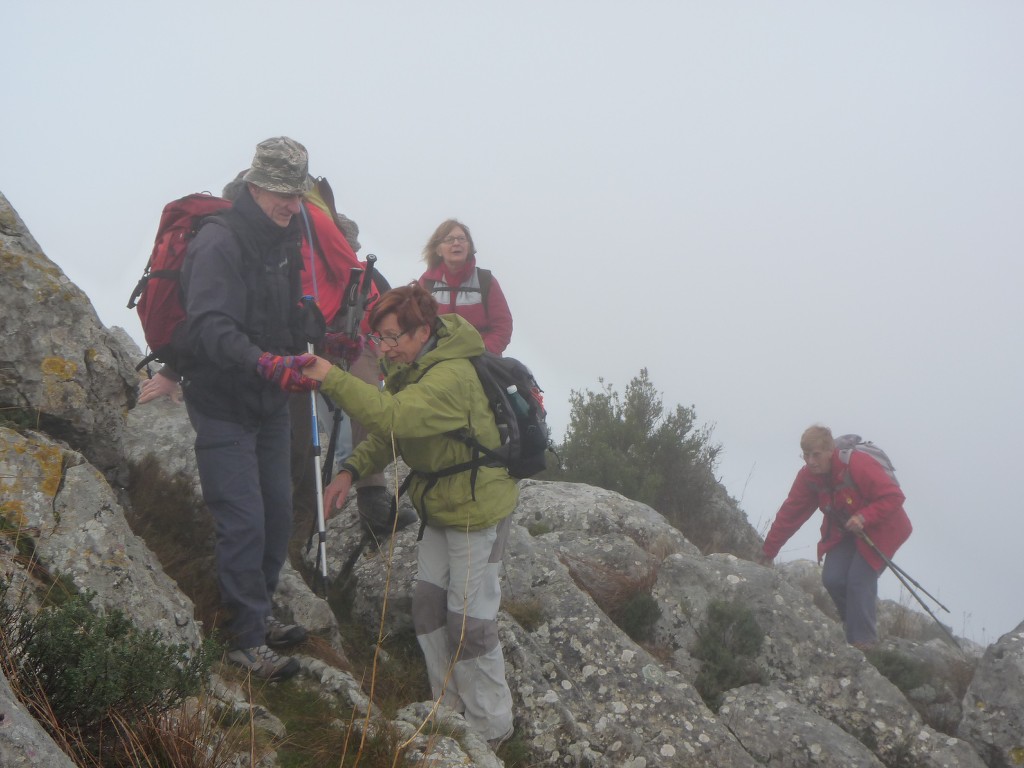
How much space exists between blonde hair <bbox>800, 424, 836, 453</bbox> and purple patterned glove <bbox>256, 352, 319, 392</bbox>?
228 inches

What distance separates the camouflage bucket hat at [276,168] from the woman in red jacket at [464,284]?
3.41m

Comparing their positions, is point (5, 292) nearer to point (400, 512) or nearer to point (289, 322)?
point (289, 322)

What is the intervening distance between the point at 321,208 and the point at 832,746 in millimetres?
5395

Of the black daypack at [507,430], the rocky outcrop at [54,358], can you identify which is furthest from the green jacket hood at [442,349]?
the rocky outcrop at [54,358]

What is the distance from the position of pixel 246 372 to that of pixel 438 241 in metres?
4.09

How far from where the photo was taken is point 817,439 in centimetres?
871

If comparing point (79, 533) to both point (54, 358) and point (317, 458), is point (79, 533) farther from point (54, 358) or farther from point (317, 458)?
point (317, 458)

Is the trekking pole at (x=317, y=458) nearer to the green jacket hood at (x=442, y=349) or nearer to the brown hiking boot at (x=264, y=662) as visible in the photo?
the green jacket hood at (x=442, y=349)

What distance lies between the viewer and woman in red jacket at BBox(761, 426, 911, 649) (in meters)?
8.49

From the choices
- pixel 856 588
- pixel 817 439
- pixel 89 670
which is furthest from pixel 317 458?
pixel 856 588

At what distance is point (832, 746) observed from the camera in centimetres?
626

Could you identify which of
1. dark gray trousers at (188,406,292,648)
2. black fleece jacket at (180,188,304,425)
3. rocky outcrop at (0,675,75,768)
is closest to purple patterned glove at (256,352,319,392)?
black fleece jacket at (180,188,304,425)

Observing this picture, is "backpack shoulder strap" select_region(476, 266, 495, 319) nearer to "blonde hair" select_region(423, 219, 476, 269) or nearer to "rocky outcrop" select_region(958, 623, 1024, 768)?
"blonde hair" select_region(423, 219, 476, 269)

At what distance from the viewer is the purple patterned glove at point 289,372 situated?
4426 mm
